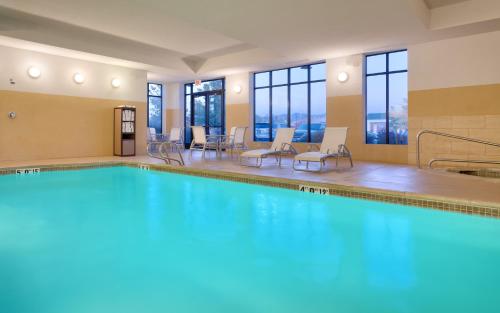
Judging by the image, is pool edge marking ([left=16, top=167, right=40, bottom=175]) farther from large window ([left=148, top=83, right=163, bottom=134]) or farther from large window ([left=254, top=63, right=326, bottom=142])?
large window ([left=148, top=83, right=163, bottom=134])

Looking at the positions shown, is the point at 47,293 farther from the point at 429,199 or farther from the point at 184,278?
the point at 429,199

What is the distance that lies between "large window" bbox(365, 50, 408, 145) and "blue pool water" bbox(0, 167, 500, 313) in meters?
4.55

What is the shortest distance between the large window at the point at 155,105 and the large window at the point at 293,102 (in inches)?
173

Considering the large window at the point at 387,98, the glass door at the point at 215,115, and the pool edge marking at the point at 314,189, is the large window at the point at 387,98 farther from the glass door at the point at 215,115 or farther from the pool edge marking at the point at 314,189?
the glass door at the point at 215,115

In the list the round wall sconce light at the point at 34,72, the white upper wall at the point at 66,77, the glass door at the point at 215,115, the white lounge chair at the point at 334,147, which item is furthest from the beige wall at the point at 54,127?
the white lounge chair at the point at 334,147

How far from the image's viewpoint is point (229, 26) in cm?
609

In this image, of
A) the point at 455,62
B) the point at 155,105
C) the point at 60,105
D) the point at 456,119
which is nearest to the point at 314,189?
the point at 456,119

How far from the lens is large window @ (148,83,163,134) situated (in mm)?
13039

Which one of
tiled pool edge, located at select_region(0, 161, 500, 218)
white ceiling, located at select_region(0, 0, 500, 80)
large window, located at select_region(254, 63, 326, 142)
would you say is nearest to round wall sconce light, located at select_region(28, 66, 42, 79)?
white ceiling, located at select_region(0, 0, 500, 80)

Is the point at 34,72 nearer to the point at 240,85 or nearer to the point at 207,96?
the point at 240,85

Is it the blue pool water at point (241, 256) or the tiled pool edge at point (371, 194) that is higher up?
the tiled pool edge at point (371, 194)

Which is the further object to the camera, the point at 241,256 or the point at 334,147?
the point at 334,147

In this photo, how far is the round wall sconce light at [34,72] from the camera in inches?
309

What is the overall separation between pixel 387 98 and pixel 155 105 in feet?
28.2
